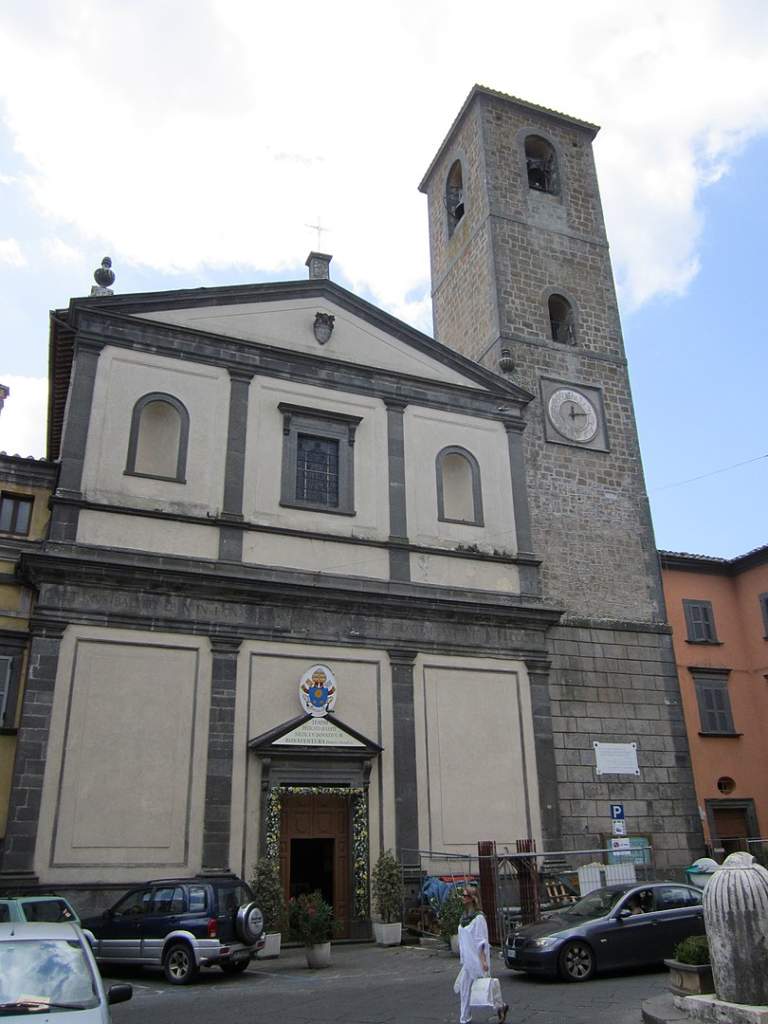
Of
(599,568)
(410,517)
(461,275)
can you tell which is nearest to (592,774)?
(599,568)

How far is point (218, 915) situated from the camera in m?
12.6

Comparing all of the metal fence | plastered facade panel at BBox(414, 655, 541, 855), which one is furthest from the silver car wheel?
plastered facade panel at BBox(414, 655, 541, 855)

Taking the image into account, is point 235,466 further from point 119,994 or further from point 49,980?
point 49,980

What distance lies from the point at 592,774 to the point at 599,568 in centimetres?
501

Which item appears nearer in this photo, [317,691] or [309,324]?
[317,691]

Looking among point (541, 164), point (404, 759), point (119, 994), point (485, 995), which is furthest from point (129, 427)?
point (541, 164)

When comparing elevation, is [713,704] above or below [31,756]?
above

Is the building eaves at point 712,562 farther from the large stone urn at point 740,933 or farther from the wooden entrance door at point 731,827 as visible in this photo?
the large stone urn at point 740,933

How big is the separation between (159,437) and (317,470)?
336cm

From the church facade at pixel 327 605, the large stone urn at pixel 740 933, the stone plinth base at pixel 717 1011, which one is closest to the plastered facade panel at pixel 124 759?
the church facade at pixel 327 605

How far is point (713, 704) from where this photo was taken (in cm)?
2339

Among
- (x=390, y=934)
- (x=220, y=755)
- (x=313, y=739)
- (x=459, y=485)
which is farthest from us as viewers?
(x=459, y=485)

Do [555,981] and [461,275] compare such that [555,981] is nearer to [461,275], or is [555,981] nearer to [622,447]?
[622,447]

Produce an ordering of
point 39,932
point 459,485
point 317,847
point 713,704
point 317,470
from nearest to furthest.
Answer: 1. point 39,932
2. point 317,847
3. point 317,470
4. point 459,485
5. point 713,704
